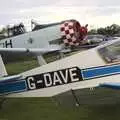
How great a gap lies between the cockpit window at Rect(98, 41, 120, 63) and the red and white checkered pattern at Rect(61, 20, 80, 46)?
8.14 metres

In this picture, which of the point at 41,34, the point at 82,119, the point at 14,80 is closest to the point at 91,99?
the point at 82,119

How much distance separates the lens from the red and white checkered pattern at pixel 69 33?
15.4 m

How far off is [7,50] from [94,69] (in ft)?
20.3

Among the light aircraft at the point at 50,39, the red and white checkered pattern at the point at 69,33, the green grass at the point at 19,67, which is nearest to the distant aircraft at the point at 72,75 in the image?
the light aircraft at the point at 50,39

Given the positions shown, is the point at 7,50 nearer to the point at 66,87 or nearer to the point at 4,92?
the point at 4,92

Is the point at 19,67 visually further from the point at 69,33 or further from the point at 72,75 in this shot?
the point at 72,75

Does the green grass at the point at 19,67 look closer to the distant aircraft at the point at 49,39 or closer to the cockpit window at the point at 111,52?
the distant aircraft at the point at 49,39

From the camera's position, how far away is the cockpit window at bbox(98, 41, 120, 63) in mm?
7056

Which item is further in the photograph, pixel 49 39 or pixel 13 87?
pixel 49 39

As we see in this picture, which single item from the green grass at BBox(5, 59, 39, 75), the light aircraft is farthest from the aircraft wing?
the green grass at BBox(5, 59, 39, 75)

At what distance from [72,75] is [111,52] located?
86 centimetres

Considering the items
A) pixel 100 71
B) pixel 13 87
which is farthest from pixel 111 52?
pixel 13 87

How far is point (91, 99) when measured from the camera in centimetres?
734

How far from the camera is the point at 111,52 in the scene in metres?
7.14
